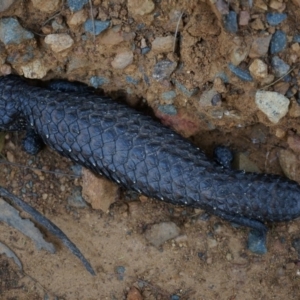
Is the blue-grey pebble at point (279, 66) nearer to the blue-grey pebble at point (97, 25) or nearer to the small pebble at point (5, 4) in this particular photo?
the blue-grey pebble at point (97, 25)

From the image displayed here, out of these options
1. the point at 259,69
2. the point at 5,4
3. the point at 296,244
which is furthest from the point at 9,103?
the point at 296,244

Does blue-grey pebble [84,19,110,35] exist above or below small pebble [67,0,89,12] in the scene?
below

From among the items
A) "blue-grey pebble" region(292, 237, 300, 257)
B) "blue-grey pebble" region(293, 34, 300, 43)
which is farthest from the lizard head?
"blue-grey pebble" region(292, 237, 300, 257)

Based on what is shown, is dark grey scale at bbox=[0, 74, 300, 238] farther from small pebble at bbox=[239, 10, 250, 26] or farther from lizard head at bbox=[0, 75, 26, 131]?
small pebble at bbox=[239, 10, 250, 26]

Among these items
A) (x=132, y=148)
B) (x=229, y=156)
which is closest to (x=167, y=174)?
(x=132, y=148)

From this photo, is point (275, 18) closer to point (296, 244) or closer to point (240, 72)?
point (240, 72)

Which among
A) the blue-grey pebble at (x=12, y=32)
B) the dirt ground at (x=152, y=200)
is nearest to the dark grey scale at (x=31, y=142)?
the dirt ground at (x=152, y=200)

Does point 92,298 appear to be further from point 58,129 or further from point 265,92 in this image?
point 265,92
